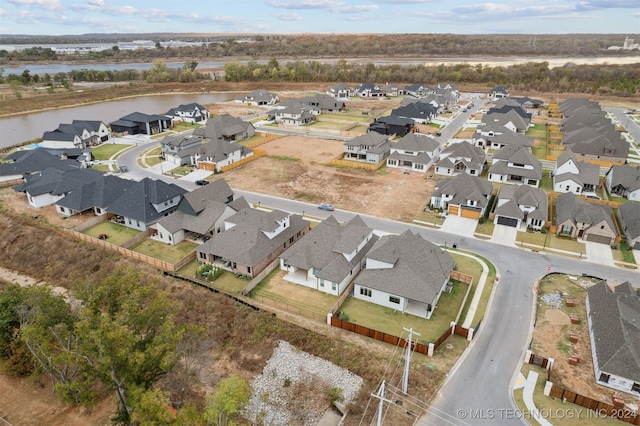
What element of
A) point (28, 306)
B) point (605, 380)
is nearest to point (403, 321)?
point (605, 380)

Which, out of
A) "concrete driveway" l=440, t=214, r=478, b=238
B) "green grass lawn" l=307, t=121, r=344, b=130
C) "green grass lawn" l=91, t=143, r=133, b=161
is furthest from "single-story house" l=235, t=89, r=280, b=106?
"concrete driveway" l=440, t=214, r=478, b=238

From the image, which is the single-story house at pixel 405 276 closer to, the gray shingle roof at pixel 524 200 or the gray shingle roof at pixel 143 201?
the gray shingle roof at pixel 524 200

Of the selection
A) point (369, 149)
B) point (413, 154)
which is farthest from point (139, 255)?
point (413, 154)

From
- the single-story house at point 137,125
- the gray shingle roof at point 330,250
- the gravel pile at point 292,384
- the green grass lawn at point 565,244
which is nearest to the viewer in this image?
the gravel pile at point 292,384

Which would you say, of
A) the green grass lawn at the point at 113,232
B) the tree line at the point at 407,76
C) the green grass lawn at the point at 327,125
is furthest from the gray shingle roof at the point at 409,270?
the tree line at the point at 407,76

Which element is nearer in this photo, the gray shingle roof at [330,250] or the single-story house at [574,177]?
the gray shingle roof at [330,250]

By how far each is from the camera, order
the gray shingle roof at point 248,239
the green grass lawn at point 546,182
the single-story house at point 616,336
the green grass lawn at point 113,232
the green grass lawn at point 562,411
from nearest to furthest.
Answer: the green grass lawn at point 562,411
the single-story house at point 616,336
the gray shingle roof at point 248,239
the green grass lawn at point 113,232
the green grass lawn at point 546,182
